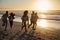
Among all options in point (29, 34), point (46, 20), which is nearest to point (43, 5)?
point (46, 20)

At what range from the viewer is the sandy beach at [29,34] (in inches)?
71.8

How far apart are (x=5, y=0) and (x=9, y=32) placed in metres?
0.40

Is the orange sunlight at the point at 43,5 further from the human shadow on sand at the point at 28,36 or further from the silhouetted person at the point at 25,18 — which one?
the human shadow on sand at the point at 28,36

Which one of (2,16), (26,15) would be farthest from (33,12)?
(2,16)

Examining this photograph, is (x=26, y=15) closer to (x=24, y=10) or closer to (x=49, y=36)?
(x=24, y=10)

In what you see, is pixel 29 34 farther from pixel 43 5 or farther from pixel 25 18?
pixel 43 5

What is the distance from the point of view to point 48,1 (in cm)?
202

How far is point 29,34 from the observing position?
188cm

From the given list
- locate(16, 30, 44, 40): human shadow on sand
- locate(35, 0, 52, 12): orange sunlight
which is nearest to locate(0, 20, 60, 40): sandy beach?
locate(16, 30, 44, 40): human shadow on sand

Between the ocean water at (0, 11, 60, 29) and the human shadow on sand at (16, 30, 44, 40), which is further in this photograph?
the ocean water at (0, 11, 60, 29)

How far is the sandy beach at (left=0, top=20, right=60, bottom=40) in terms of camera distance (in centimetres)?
182

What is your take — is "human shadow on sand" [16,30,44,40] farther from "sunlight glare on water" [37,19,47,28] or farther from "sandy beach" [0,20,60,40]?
"sunlight glare on water" [37,19,47,28]

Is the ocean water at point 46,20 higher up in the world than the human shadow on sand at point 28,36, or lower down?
higher up

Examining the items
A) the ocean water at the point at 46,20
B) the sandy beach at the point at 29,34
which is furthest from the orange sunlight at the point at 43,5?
the sandy beach at the point at 29,34
